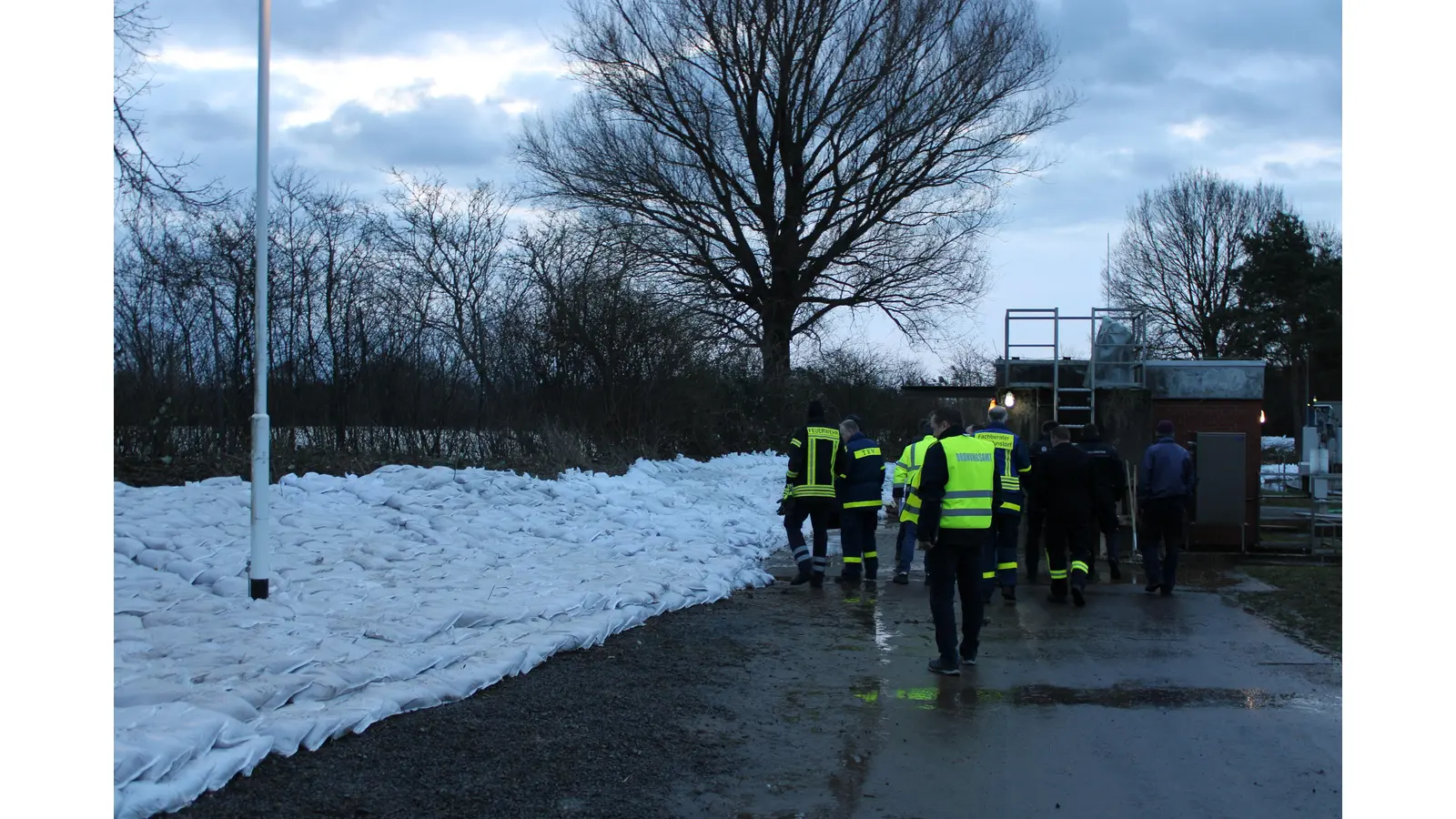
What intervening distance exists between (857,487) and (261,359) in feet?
20.6

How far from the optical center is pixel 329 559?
34.9ft

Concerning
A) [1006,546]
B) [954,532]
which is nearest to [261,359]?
[954,532]

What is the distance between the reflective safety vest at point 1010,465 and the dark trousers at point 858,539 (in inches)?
60.6

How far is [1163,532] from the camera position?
1266 cm

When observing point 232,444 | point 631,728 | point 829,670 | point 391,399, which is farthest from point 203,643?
point 391,399

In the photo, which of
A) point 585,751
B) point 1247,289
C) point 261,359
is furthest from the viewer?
point 1247,289

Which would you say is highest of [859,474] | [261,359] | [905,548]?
[261,359]

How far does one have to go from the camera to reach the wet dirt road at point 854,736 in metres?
5.46

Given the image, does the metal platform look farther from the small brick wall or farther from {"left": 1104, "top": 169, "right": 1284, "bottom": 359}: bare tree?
{"left": 1104, "top": 169, "right": 1284, "bottom": 359}: bare tree

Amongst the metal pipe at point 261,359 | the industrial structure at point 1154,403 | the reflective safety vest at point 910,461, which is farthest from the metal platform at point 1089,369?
the metal pipe at point 261,359

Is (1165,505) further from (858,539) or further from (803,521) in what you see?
(803,521)

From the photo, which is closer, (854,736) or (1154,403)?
(854,736)

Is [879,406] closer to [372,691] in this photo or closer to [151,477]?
[151,477]

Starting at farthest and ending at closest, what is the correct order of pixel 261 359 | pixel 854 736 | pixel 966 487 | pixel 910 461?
pixel 910 461 → pixel 261 359 → pixel 966 487 → pixel 854 736
